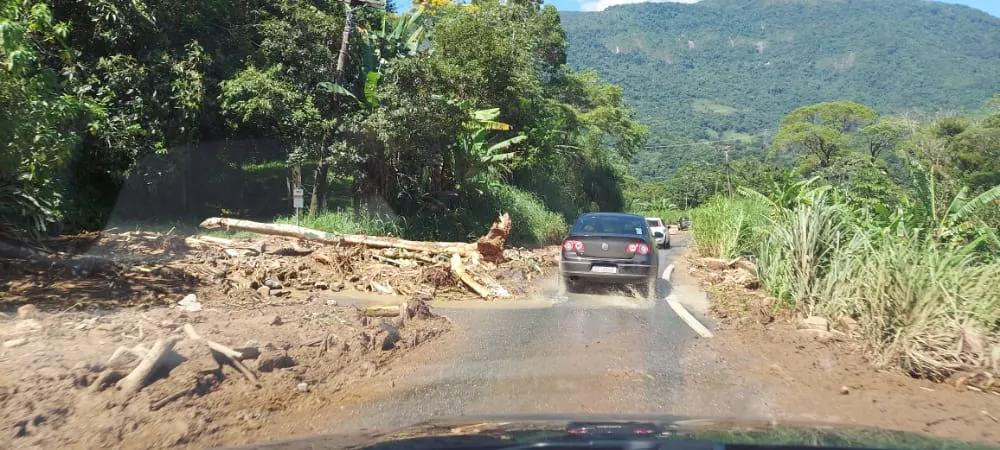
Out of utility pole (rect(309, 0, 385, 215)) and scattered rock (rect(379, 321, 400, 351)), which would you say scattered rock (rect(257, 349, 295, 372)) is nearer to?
scattered rock (rect(379, 321, 400, 351))

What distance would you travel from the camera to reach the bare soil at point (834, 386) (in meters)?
5.41

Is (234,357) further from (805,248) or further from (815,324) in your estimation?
(805,248)

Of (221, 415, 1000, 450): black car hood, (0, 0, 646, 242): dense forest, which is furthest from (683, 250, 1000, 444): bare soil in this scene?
(0, 0, 646, 242): dense forest

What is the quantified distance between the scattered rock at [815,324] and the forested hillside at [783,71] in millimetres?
70608

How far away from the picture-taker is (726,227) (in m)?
18.7

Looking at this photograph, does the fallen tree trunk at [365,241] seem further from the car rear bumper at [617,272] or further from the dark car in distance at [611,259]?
the car rear bumper at [617,272]

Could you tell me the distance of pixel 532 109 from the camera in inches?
1083

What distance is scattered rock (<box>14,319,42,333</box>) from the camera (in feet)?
22.5

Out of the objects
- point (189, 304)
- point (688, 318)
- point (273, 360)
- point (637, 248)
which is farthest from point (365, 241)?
point (273, 360)

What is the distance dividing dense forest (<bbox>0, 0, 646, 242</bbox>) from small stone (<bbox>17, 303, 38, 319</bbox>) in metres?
3.71

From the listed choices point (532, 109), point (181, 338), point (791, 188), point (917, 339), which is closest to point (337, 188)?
point (532, 109)

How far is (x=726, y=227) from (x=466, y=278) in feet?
29.8

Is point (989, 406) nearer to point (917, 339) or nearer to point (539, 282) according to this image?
point (917, 339)

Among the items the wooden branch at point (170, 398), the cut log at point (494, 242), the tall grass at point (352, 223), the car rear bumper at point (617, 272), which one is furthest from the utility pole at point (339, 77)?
the wooden branch at point (170, 398)
